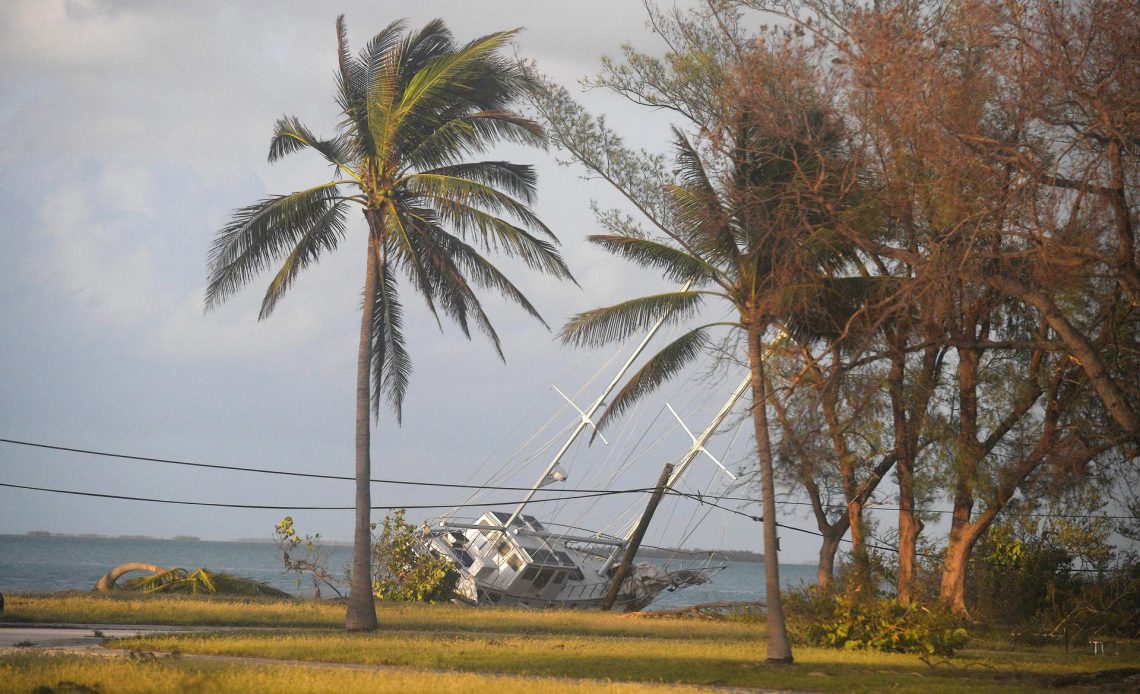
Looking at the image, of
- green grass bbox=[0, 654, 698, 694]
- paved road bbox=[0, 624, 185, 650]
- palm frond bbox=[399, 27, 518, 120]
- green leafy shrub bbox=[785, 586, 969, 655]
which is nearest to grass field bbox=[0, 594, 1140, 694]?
green grass bbox=[0, 654, 698, 694]

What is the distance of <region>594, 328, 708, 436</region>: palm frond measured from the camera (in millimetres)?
18047

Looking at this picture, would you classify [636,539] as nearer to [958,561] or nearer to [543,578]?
[543,578]

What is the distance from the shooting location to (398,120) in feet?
59.0

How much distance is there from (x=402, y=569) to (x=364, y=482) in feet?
31.2

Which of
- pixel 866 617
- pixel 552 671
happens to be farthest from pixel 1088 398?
pixel 552 671

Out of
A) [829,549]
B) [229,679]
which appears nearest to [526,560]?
[829,549]

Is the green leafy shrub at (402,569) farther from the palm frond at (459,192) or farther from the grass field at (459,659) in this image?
the palm frond at (459,192)

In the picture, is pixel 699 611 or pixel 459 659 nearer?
pixel 459 659

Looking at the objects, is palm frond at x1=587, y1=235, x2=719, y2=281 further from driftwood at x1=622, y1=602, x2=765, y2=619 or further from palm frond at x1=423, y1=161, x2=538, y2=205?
driftwood at x1=622, y1=602, x2=765, y2=619

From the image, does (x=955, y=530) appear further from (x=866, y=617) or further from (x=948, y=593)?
(x=866, y=617)

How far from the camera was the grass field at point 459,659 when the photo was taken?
32.1ft

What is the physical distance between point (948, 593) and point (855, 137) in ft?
31.1

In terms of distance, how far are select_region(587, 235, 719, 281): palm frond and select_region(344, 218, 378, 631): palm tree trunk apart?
4.25m

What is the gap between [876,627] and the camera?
1664cm
